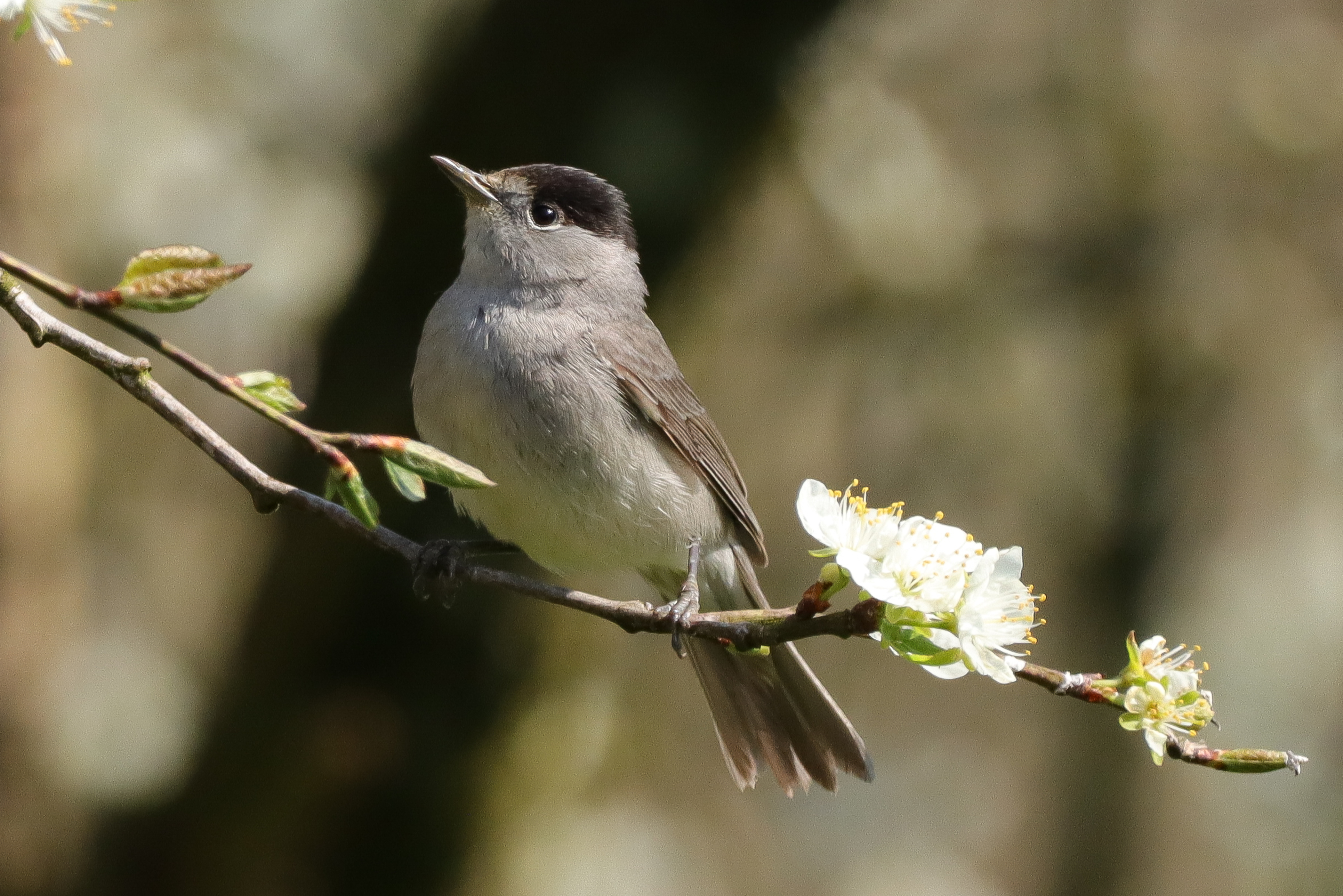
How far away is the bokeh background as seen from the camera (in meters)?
4.81

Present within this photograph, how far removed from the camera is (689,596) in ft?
10.6

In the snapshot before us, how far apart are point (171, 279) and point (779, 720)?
2402mm

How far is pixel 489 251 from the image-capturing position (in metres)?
3.81

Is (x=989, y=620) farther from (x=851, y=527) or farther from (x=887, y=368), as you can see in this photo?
(x=887, y=368)

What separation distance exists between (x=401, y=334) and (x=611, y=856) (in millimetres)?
2496

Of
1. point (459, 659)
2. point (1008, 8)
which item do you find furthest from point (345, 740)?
point (1008, 8)

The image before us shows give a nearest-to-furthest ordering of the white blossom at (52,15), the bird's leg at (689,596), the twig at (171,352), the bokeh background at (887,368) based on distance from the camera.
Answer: the twig at (171,352) → the white blossom at (52,15) → the bird's leg at (689,596) → the bokeh background at (887,368)

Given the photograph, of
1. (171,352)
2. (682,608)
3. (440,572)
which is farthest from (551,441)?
(171,352)

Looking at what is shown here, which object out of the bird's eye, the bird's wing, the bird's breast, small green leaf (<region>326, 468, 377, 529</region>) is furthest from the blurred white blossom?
the bird's eye

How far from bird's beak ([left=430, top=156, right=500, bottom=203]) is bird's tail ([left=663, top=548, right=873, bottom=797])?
152 centimetres

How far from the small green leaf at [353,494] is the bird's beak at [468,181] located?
2.17 meters

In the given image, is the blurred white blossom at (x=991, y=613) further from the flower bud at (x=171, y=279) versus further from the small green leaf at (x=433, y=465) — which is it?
the flower bud at (x=171, y=279)

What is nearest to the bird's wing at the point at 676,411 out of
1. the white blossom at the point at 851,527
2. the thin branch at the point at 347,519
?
the thin branch at the point at 347,519

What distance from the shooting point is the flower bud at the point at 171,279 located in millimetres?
1486
